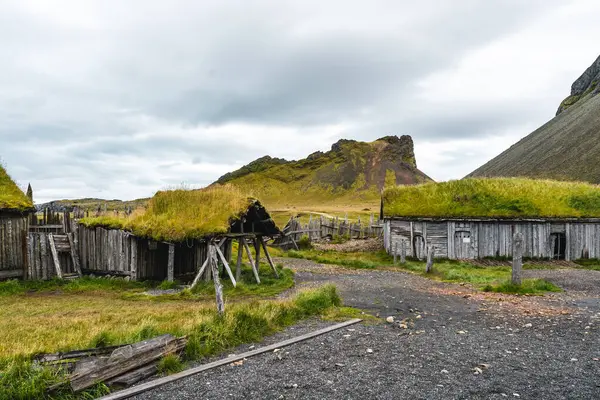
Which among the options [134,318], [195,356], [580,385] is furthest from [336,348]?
[134,318]

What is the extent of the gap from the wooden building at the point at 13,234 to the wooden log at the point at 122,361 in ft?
47.4

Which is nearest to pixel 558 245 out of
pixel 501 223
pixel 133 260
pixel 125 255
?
pixel 501 223

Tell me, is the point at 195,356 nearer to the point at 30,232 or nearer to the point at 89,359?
the point at 89,359

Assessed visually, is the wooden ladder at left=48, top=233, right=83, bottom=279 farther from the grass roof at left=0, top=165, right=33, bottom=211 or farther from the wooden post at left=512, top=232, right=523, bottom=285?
the wooden post at left=512, top=232, right=523, bottom=285

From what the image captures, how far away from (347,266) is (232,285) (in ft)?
32.6

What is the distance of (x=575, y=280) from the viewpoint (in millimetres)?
19953

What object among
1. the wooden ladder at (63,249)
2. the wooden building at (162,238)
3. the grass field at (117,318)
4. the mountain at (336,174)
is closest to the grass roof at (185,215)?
the wooden building at (162,238)

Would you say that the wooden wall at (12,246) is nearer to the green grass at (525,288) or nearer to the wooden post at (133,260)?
the wooden post at (133,260)

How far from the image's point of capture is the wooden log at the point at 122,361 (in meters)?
6.62

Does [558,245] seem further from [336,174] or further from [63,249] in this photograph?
[336,174]

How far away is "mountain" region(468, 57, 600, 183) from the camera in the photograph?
279 ft

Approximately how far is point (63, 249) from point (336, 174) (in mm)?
135434

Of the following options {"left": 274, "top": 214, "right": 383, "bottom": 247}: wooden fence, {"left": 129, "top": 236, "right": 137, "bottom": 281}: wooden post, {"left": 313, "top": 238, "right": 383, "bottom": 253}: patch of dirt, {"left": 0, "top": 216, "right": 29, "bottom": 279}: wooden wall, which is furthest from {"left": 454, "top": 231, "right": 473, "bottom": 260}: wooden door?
{"left": 0, "top": 216, "right": 29, "bottom": 279}: wooden wall

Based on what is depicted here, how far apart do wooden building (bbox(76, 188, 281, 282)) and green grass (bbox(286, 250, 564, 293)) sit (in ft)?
26.4
